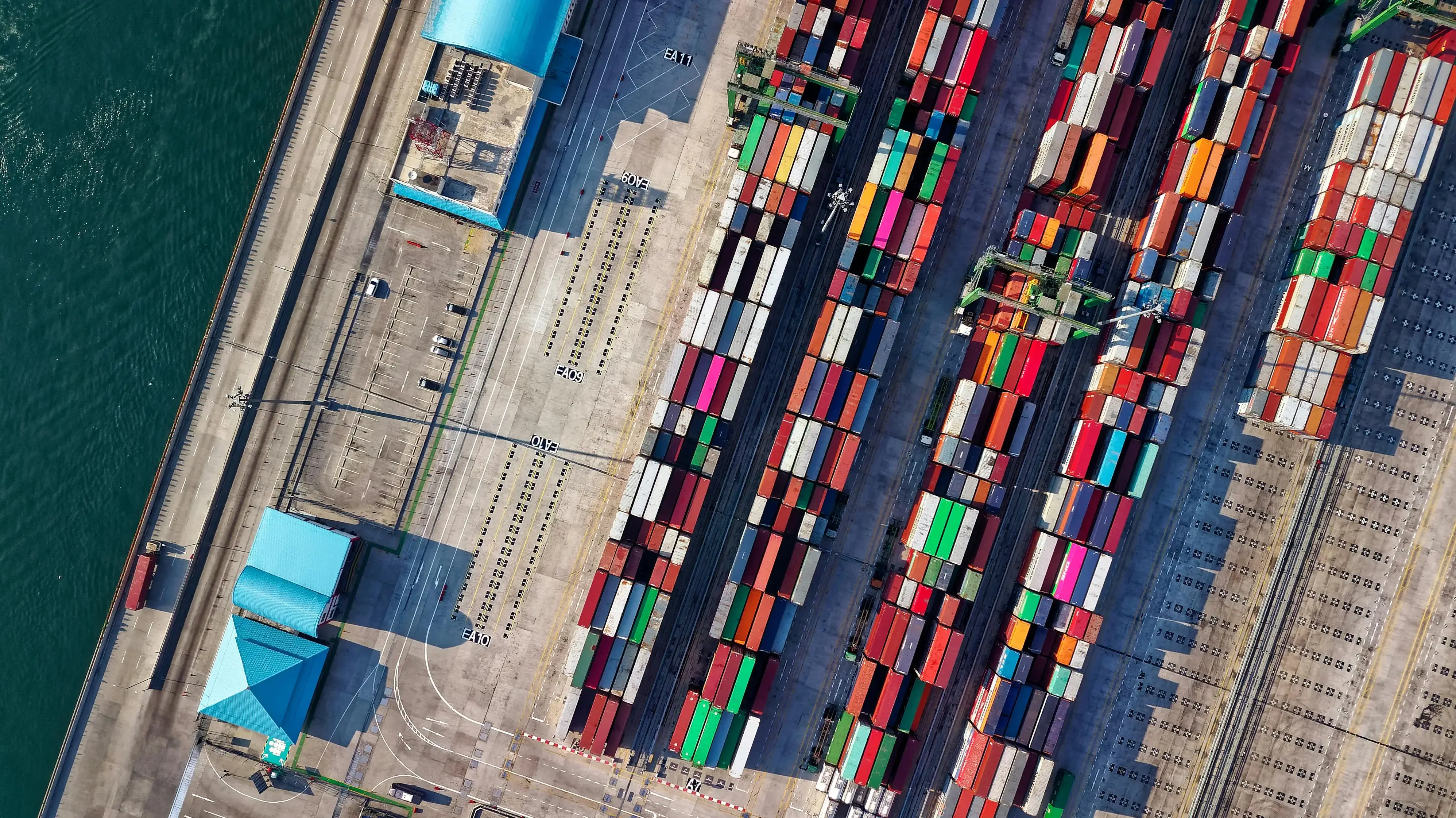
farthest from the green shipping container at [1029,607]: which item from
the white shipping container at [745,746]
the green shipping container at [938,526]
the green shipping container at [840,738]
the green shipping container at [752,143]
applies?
the green shipping container at [752,143]

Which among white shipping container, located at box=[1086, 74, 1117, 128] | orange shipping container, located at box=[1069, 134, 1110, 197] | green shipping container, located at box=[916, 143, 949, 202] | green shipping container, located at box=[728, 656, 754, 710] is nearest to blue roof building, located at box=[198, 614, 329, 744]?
green shipping container, located at box=[728, 656, 754, 710]

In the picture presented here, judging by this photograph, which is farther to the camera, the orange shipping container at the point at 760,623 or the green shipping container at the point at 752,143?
the orange shipping container at the point at 760,623

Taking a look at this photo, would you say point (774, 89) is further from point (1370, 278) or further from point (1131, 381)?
point (1370, 278)

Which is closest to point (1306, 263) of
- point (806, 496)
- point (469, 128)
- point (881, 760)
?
point (806, 496)

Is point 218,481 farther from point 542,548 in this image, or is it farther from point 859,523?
point 859,523

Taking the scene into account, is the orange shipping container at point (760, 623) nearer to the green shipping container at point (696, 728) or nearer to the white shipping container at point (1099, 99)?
the green shipping container at point (696, 728)

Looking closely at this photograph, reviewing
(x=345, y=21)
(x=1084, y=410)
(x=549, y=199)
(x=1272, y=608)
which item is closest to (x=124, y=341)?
(x=345, y=21)
